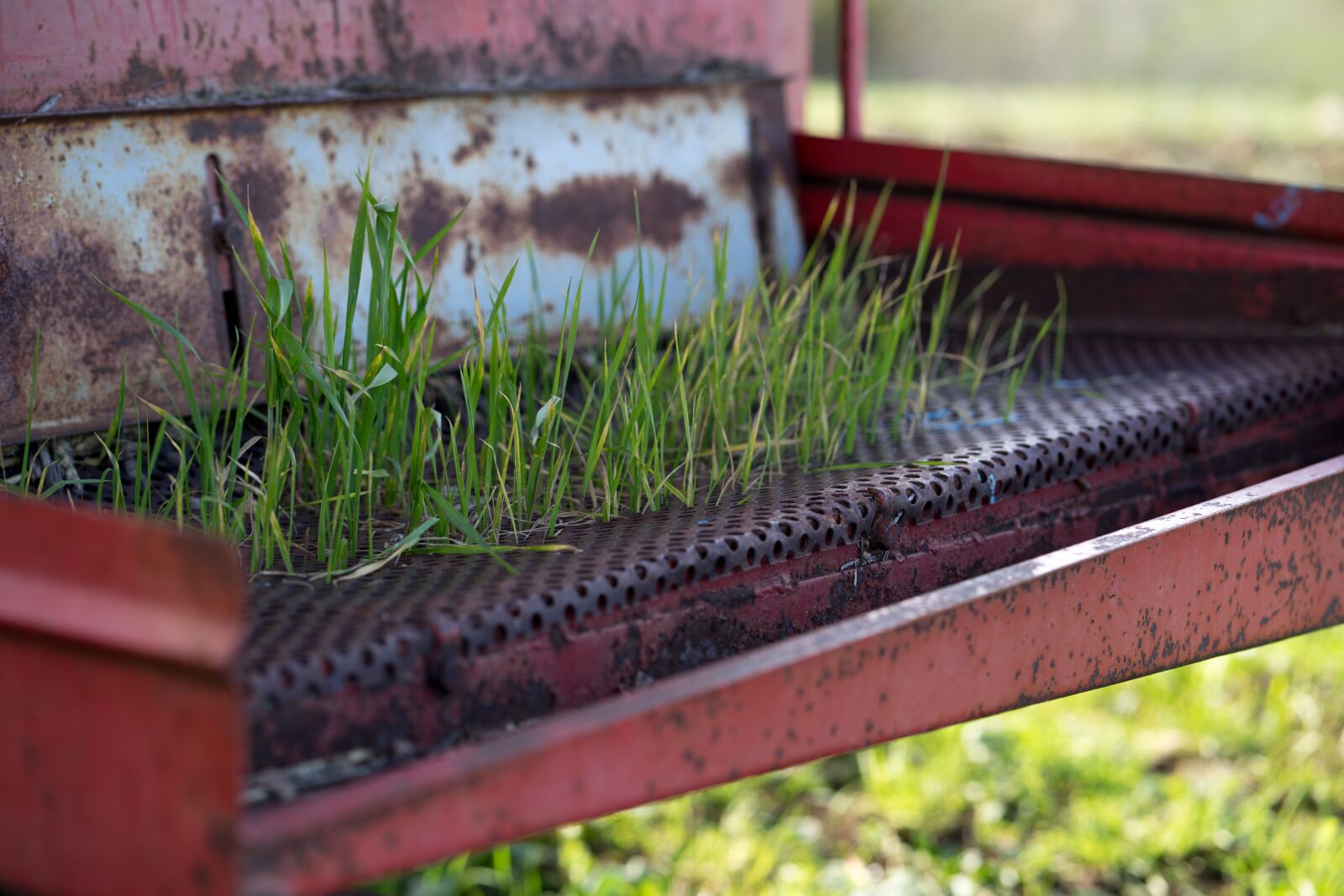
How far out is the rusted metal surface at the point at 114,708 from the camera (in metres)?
0.88

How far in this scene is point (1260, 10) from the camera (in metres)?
15.1

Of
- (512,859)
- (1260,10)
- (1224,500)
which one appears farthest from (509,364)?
(1260,10)

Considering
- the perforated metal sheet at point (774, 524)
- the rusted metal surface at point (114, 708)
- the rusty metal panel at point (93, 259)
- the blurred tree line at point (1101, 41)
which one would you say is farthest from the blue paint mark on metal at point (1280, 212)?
the blurred tree line at point (1101, 41)

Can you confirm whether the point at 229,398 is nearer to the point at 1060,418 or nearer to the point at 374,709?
the point at 374,709

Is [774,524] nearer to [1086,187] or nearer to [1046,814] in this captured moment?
[1086,187]

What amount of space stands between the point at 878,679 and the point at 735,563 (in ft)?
0.86

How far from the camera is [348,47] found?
7.11 ft

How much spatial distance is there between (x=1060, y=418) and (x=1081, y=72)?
1384 cm

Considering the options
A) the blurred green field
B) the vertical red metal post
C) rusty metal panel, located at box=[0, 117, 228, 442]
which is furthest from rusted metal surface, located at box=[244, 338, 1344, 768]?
the blurred green field

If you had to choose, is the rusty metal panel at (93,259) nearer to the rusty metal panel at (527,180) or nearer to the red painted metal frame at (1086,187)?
the rusty metal panel at (527,180)

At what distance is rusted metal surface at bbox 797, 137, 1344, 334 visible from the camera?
2455mm

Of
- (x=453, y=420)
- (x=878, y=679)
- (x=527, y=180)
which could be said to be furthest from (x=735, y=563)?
(x=527, y=180)

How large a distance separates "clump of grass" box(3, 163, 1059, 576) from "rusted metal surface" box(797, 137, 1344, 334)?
0.49 metres

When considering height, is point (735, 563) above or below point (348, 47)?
below
